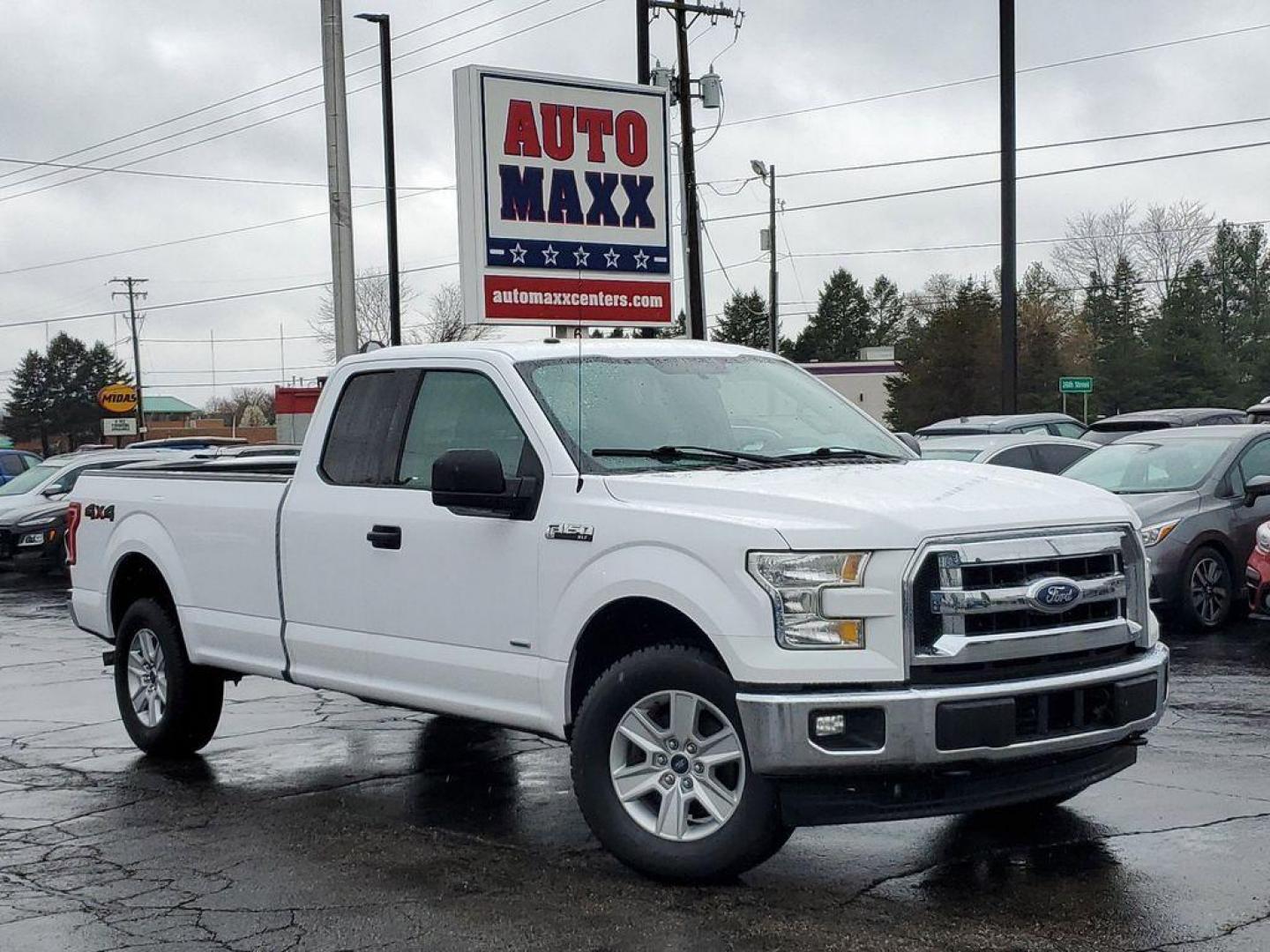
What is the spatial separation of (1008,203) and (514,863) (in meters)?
18.9

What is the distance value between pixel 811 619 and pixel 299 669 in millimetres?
3090

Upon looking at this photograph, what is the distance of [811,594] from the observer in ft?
17.5

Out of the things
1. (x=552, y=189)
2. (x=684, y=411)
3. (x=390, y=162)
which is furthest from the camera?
(x=390, y=162)

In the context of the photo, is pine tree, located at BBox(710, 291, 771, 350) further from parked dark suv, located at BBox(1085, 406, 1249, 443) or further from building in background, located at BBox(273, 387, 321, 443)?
parked dark suv, located at BBox(1085, 406, 1249, 443)

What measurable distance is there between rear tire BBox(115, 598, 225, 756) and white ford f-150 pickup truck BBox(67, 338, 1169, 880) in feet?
1.48

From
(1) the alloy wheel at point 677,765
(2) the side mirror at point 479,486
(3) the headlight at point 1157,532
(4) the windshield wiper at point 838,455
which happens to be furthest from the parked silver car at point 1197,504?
(1) the alloy wheel at point 677,765

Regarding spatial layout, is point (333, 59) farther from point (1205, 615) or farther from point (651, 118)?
point (1205, 615)

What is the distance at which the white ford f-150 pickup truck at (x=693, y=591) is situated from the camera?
531 cm

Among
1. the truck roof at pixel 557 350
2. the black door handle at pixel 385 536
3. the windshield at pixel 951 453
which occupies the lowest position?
the windshield at pixel 951 453

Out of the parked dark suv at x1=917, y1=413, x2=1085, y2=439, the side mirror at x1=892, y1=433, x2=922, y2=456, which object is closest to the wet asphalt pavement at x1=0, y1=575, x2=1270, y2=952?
the side mirror at x1=892, y1=433, x2=922, y2=456

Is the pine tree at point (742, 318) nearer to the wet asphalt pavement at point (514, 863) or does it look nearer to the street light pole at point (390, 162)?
the street light pole at point (390, 162)

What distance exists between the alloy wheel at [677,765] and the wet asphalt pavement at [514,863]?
26cm

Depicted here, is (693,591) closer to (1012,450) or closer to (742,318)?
(1012,450)

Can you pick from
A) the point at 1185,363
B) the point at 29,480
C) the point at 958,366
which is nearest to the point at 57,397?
the point at 958,366
